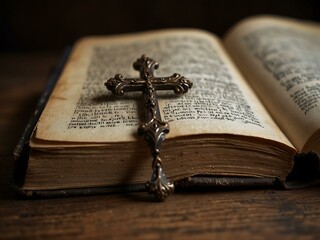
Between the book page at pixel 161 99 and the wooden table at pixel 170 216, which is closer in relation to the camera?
the wooden table at pixel 170 216

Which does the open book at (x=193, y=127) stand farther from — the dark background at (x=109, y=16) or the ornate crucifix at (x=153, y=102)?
the dark background at (x=109, y=16)

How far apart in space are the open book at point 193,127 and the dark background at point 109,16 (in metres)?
0.72

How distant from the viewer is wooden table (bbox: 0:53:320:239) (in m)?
0.95

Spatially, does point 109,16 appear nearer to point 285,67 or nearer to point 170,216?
point 285,67

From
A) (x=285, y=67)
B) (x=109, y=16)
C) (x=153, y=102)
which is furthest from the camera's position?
(x=109, y=16)

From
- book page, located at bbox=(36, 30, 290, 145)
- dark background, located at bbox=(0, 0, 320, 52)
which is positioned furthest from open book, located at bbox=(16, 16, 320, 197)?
dark background, located at bbox=(0, 0, 320, 52)

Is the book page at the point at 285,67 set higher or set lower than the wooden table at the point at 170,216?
higher

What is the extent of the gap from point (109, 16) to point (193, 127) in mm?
1258

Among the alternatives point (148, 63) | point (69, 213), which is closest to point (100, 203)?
point (69, 213)

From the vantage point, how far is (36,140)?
1.05 m

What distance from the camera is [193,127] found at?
1.06m

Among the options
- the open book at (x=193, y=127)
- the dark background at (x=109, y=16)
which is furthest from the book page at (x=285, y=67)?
the dark background at (x=109, y=16)

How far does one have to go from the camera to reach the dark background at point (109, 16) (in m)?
2.13

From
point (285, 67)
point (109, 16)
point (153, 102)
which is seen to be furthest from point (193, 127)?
point (109, 16)
